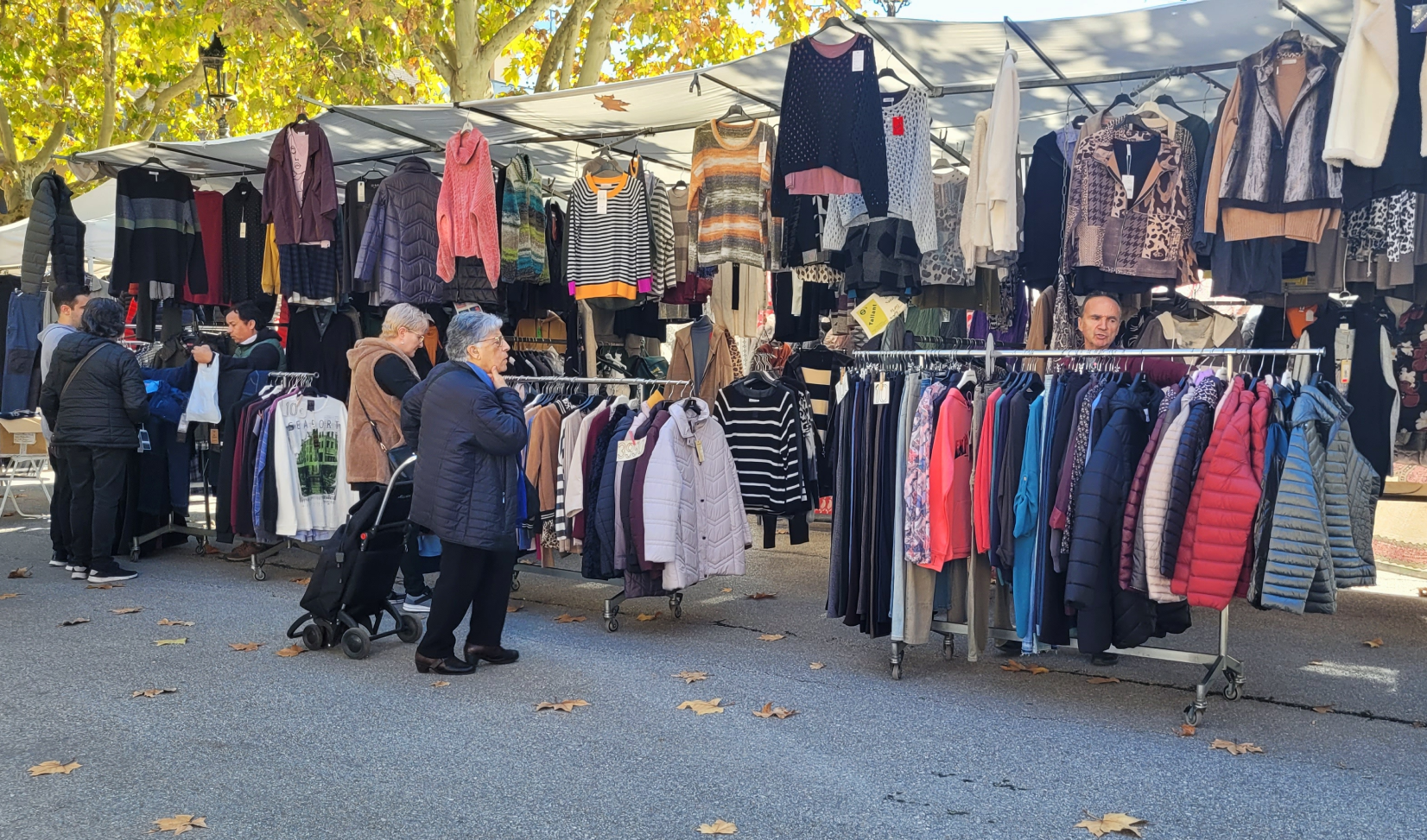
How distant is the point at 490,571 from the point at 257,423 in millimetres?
2766

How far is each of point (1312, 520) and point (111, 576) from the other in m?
7.03

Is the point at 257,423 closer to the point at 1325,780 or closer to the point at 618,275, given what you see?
the point at 618,275

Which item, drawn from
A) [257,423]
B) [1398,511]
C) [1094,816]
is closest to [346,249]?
[257,423]

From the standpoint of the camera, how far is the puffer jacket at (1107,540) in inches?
180

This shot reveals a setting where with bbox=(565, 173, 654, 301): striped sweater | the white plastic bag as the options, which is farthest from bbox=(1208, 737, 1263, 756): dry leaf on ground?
the white plastic bag

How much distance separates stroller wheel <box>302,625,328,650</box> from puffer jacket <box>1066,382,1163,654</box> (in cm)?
362

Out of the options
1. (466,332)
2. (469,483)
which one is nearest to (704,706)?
(469,483)

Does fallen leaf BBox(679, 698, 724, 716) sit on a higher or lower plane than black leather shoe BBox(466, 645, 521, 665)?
lower

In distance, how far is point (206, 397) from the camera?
25.5 ft

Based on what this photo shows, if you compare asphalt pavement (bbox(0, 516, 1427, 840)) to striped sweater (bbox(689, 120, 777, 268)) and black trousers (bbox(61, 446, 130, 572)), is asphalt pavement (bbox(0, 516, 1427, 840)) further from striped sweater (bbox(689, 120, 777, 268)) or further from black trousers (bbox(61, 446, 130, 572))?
striped sweater (bbox(689, 120, 777, 268))

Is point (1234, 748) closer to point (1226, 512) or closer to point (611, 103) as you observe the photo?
point (1226, 512)

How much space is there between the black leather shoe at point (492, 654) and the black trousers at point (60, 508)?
12.3ft

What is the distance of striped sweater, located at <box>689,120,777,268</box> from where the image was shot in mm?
7117

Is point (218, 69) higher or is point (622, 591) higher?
point (218, 69)
